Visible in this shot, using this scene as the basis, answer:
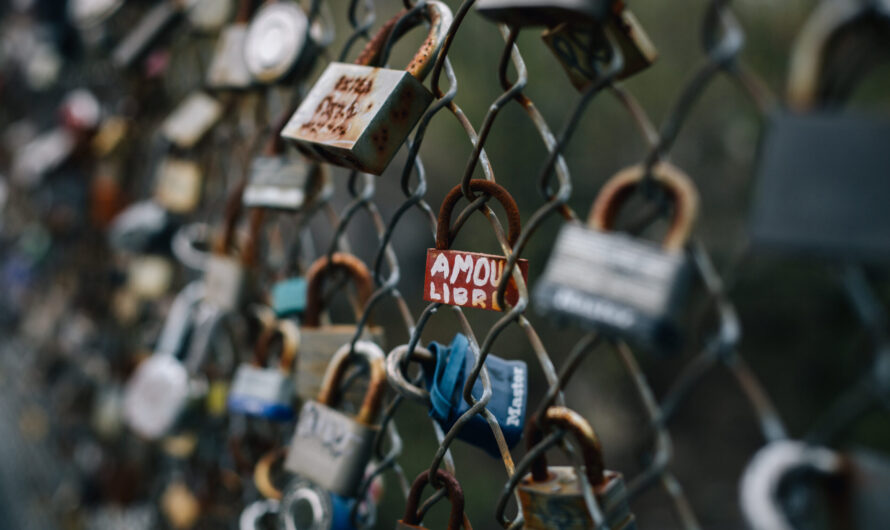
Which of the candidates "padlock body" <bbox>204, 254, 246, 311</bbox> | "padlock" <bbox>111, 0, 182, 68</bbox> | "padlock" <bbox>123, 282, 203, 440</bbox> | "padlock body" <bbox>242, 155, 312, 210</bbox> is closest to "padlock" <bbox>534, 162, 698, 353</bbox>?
"padlock body" <bbox>242, 155, 312, 210</bbox>

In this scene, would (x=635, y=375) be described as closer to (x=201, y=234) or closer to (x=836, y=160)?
(x=836, y=160)

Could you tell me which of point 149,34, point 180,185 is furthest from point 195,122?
point 149,34

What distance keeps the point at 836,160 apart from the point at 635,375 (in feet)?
0.60

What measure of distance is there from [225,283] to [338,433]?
0.30 metres

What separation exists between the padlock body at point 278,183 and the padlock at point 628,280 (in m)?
0.34

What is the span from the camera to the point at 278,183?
2.21 ft

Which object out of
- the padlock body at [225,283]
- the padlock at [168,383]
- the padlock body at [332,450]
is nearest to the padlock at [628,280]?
the padlock body at [332,450]

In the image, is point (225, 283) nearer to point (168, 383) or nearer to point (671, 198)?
point (168, 383)

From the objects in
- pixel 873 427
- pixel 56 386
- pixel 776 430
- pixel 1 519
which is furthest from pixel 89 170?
pixel 873 427

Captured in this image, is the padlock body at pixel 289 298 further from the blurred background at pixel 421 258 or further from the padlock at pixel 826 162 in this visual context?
the padlock at pixel 826 162

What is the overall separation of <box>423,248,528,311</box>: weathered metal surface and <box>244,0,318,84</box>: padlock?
31cm

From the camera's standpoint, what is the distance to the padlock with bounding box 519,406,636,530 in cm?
40

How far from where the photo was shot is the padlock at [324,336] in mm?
599

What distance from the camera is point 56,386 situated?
1.55m
